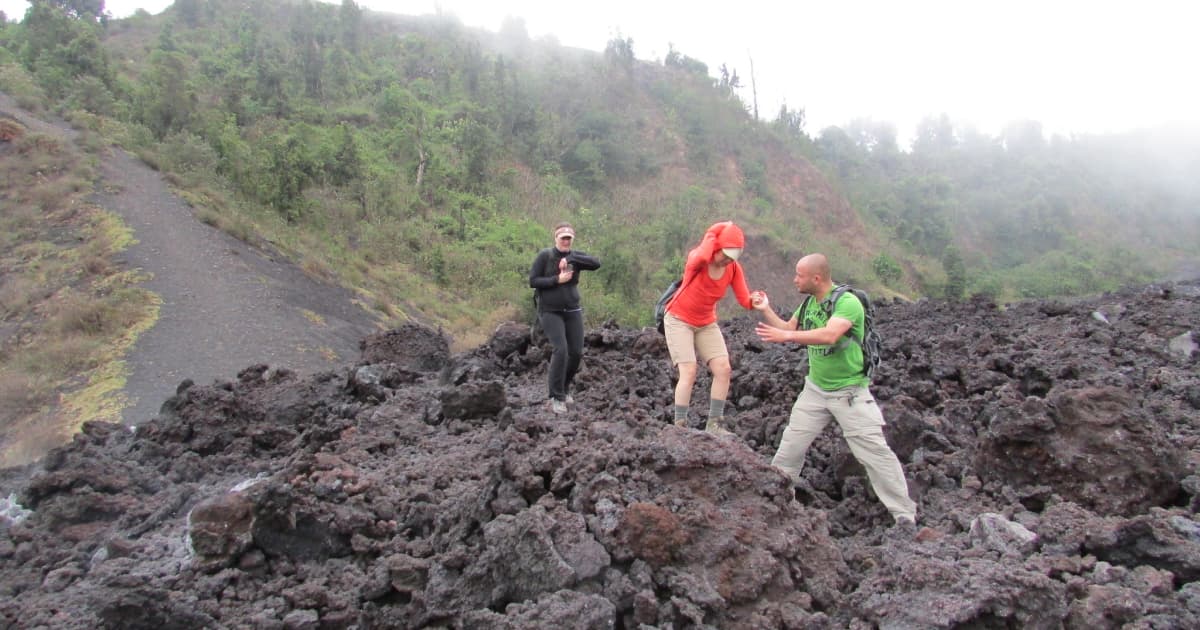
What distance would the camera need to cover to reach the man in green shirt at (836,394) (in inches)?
134

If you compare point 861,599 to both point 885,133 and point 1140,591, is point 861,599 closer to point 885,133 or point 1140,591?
point 1140,591

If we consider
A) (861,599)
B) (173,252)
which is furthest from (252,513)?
(173,252)

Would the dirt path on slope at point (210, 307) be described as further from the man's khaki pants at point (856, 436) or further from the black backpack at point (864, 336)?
the black backpack at point (864, 336)

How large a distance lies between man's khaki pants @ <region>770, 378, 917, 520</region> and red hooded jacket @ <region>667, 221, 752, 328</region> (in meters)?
0.82

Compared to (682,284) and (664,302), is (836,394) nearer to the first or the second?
(682,284)

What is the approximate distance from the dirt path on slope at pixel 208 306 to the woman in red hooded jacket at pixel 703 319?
6126 millimetres

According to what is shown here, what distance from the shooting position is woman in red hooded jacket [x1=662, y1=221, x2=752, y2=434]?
4.38 m

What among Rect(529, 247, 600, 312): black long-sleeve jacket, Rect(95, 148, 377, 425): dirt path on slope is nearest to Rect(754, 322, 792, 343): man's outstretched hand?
Rect(529, 247, 600, 312): black long-sleeve jacket

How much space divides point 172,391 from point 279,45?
31567 mm

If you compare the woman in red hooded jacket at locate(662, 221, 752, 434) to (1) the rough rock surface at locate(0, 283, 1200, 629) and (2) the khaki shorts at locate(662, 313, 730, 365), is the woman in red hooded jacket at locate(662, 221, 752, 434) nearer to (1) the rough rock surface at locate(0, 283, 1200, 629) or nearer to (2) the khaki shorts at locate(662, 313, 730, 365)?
(2) the khaki shorts at locate(662, 313, 730, 365)

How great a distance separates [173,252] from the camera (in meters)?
13.1

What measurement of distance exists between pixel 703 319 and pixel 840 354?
116 centimetres

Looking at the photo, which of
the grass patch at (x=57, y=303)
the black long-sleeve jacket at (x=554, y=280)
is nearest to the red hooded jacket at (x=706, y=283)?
the black long-sleeve jacket at (x=554, y=280)

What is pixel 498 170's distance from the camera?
2997 centimetres
